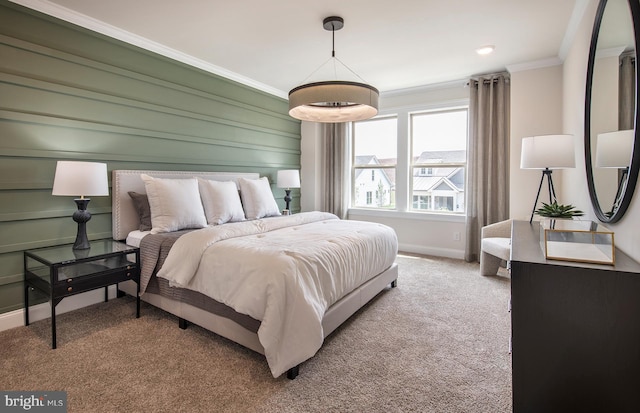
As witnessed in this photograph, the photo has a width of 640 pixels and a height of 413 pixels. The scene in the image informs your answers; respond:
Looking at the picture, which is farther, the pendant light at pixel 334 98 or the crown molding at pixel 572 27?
the crown molding at pixel 572 27

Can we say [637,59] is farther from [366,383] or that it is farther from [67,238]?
[67,238]

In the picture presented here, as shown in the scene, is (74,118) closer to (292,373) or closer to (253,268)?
(253,268)

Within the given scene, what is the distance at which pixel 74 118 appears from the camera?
2.73 metres

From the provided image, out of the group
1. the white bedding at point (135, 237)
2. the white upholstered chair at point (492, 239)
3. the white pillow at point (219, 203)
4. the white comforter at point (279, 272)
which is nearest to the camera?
the white comforter at point (279, 272)

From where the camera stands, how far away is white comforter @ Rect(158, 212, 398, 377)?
175cm

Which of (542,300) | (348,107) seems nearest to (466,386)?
(542,300)

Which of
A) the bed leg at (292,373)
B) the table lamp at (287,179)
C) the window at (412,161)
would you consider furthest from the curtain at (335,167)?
the bed leg at (292,373)

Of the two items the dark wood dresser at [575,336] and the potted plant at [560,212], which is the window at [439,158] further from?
the dark wood dresser at [575,336]

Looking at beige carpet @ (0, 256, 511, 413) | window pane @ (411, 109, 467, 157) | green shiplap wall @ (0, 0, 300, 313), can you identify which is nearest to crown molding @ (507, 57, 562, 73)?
window pane @ (411, 109, 467, 157)

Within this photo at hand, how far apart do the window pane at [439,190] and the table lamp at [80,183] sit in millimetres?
4117

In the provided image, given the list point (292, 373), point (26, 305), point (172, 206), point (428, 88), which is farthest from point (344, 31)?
point (26, 305)

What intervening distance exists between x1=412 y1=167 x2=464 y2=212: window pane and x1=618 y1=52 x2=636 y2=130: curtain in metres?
3.13

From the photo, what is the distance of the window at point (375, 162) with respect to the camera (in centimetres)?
520

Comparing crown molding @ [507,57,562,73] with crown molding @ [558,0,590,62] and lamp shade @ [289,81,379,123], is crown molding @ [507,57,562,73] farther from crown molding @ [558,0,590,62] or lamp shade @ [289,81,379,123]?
lamp shade @ [289,81,379,123]
